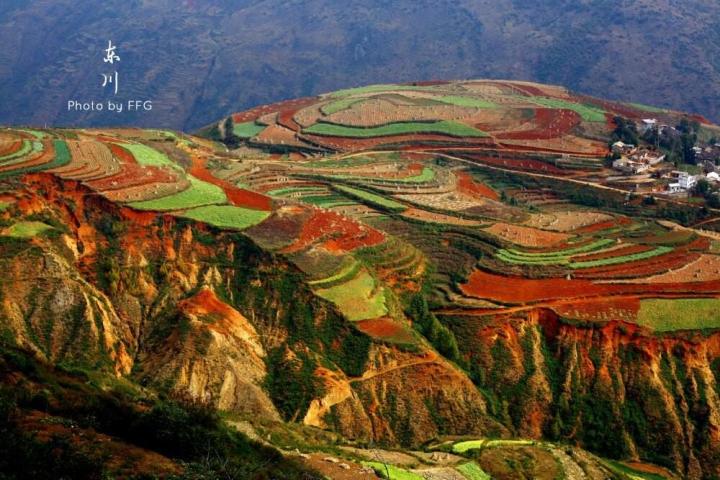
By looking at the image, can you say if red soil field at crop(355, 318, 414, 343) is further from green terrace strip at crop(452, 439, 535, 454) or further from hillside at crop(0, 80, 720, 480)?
green terrace strip at crop(452, 439, 535, 454)

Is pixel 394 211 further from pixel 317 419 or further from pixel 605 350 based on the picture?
pixel 317 419

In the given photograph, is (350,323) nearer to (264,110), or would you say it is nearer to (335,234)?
(335,234)

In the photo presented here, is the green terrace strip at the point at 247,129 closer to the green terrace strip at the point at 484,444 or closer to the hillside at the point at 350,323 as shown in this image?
the hillside at the point at 350,323

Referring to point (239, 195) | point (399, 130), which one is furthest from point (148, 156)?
point (399, 130)

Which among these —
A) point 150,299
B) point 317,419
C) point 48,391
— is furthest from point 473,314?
point 48,391

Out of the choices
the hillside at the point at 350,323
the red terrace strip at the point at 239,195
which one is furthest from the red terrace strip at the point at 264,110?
the red terrace strip at the point at 239,195
